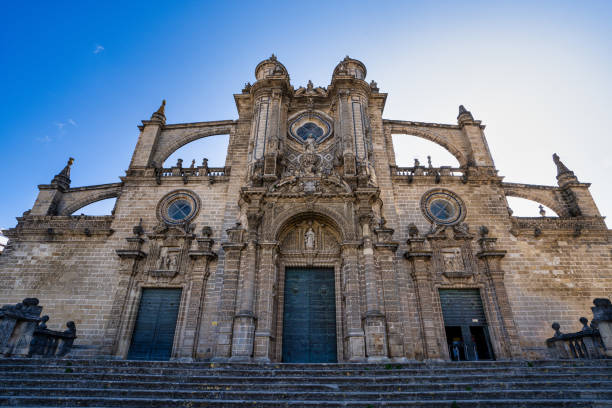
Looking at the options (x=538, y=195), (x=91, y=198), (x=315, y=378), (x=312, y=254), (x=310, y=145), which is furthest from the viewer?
(x=91, y=198)

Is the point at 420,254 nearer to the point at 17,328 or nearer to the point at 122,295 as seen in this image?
the point at 122,295

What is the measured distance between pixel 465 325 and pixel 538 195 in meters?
9.72

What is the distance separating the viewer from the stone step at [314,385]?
7.40 metres

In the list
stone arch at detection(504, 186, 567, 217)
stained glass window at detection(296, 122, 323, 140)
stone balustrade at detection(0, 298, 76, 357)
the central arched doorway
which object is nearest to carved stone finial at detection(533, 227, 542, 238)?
stone arch at detection(504, 186, 567, 217)

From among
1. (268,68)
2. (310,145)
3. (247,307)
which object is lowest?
(247,307)

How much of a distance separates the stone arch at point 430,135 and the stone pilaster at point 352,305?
9.17 m

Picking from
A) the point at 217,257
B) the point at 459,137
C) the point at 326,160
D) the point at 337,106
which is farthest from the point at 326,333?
the point at 459,137

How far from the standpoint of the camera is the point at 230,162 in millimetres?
18641

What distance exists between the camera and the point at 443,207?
1720 cm

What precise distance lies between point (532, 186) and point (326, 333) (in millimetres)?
14649

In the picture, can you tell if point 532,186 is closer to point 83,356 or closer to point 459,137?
point 459,137

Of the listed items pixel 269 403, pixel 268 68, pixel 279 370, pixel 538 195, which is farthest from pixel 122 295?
pixel 538 195

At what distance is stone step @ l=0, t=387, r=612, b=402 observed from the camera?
22.7 ft

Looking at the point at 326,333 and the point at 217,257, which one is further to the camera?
the point at 217,257
